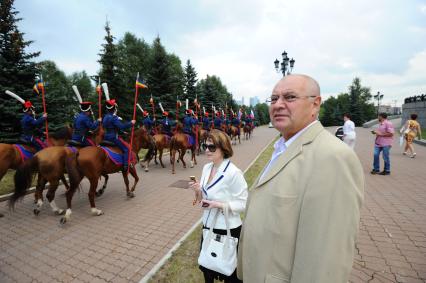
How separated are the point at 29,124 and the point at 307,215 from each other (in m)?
7.97

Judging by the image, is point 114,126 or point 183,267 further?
point 114,126

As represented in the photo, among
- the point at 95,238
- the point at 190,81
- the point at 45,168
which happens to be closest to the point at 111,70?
the point at 190,81

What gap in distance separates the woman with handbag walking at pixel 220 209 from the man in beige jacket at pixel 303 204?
893mm

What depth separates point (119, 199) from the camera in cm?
709

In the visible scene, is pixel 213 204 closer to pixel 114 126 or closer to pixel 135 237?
pixel 135 237

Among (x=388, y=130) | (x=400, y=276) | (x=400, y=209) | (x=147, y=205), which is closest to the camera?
(x=400, y=276)

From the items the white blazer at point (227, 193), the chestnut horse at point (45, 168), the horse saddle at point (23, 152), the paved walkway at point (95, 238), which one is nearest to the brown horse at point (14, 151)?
the horse saddle at point (23, 152)

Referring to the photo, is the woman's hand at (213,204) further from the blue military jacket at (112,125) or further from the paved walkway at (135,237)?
the blue military jacket at (112,125)

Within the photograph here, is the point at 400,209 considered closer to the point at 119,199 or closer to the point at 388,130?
the point at 388,130

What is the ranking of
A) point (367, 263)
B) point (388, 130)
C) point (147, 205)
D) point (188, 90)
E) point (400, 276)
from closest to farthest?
point (400, 276), point (367, 263), point (147, 205), point (388, 130), point (188, 90)

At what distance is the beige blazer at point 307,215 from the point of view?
114cm

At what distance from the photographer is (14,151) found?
20.7 ft

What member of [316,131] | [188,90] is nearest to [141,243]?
→ [316,131]

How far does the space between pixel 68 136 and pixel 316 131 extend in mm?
7040
